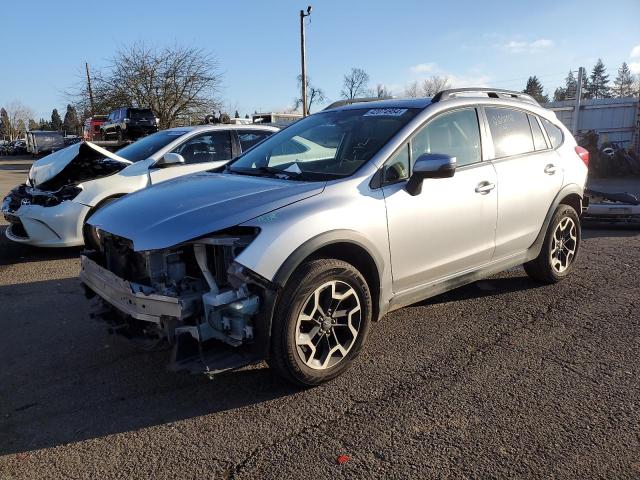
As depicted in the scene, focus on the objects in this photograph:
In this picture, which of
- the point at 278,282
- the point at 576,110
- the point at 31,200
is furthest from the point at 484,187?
the point at 576,110

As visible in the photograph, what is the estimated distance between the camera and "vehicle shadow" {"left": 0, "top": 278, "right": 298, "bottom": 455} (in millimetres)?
2969

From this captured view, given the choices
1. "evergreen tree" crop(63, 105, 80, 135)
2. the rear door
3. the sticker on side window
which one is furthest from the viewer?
"evergreen tree" crop(63, 105, 80, 135)

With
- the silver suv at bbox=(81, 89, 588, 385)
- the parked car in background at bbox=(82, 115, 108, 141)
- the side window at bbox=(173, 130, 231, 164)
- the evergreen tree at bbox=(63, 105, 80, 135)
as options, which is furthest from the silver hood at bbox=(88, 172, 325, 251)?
the evergreen tree at bbox=(63, 105, 80, 135)

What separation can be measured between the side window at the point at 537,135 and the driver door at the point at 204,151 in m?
4.11

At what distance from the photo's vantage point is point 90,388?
3383mm

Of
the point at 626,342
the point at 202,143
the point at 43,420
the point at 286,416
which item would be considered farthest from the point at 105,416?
the point at 202,143

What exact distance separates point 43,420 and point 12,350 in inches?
47.6

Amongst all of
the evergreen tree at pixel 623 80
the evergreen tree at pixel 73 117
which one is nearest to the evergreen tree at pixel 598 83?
the evergreen tree at pixel 623 80

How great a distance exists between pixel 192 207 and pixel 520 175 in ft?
9.49

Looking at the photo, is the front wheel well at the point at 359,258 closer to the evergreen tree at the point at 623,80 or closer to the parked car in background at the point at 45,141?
the parked car in background at the point at 45,141

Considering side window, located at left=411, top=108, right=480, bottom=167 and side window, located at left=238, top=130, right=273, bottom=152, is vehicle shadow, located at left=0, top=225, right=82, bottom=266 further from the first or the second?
side window, located at left=411, top=108, right=480, bottom=167

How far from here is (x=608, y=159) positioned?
1706cm

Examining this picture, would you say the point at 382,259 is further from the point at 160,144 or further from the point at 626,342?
the point at 160,144

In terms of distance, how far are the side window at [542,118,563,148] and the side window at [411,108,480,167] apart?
122 centimetres
